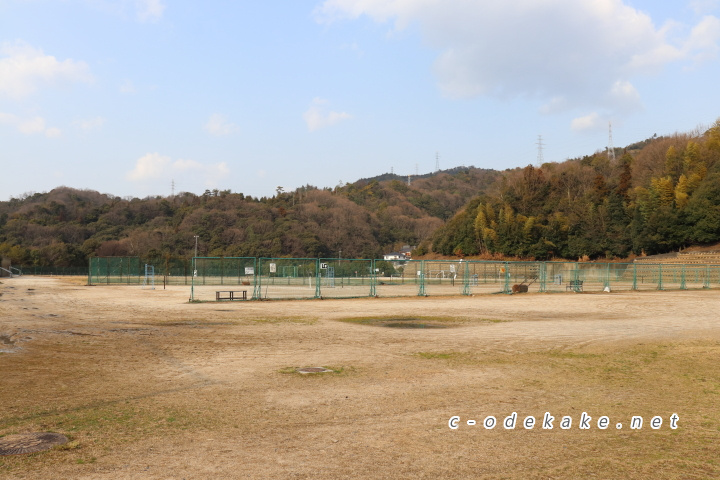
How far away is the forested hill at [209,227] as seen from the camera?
111000mm

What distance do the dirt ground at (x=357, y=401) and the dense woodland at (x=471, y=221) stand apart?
2466 inches

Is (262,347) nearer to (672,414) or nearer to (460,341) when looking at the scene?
(460,341)

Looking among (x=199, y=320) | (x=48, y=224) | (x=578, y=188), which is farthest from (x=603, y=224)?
(x=48, y=224)

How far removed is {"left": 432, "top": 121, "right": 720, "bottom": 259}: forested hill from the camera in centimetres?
7388

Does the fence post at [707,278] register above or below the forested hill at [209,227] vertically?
below

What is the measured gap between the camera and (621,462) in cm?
525

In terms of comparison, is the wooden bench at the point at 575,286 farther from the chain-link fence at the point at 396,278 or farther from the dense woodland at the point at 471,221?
the dense woodland at the point at 471,221

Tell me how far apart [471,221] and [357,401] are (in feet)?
298

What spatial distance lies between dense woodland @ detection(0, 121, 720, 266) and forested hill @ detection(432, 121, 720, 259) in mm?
167

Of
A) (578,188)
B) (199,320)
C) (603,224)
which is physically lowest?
(199,320)

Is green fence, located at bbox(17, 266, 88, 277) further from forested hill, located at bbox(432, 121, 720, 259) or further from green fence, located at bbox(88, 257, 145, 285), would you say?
forested hill, located at bbox(432, 121, 720, 259)

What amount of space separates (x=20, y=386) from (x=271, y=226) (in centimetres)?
11642

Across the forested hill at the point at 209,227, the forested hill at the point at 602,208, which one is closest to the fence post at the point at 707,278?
the forested hill at the point at 602,208

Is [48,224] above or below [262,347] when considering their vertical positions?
above
